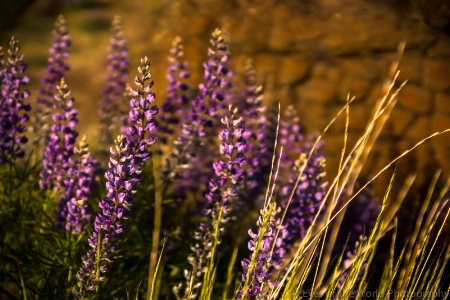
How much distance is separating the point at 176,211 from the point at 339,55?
1.61 m

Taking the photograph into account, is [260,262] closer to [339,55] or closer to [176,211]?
[176,211]

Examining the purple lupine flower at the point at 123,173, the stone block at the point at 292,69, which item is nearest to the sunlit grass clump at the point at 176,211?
the purple lupine flower at the point at 123,173

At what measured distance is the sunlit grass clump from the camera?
2.63m

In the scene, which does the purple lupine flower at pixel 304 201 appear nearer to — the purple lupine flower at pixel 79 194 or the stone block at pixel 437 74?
the purple lupine flower at pixel 79 194

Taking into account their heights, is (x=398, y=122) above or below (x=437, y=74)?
below

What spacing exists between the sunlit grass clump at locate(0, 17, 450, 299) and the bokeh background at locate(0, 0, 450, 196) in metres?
0.52

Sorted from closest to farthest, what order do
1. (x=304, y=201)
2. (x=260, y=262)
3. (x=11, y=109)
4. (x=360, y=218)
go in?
(x=260, y=262), (x=304, y=201), (x=11, y=109), (x=360, y=218)

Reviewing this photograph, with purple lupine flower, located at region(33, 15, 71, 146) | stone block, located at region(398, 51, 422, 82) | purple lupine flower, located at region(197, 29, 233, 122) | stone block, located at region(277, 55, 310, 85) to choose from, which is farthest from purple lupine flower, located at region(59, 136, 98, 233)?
stone block, located at region(398, 51, 422, 82)

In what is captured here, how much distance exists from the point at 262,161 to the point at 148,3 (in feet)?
10.1

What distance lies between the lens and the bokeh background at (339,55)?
4.80 metres

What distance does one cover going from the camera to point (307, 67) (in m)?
4.98

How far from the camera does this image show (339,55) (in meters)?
4.96

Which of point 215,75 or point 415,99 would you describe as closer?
point 215,75

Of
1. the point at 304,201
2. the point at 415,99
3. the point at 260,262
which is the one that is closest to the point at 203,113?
the point at 304,201
